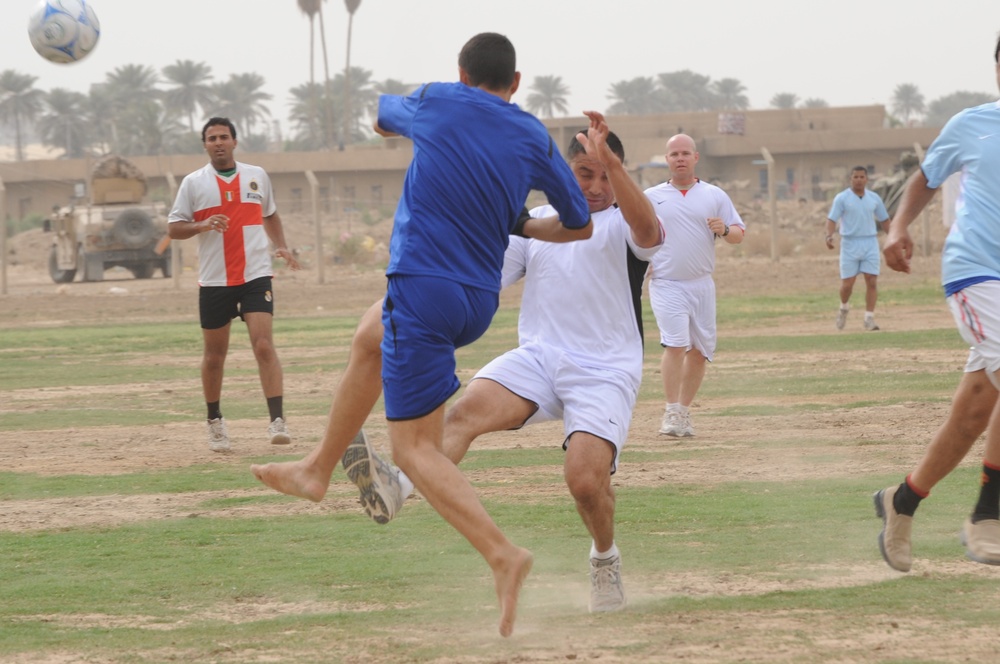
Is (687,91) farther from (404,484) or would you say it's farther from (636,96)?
(404,484)

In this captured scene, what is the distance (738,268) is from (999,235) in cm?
2732

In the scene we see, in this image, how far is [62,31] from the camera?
1191 cm

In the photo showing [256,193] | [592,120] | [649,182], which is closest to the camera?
[592,120]

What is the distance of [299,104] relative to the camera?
117m

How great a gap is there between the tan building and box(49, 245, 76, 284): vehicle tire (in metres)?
24.2

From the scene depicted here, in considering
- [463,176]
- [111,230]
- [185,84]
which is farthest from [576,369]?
[185,84]

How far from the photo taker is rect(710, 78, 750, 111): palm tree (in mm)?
150875

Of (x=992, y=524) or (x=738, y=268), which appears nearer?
(x=992, y=524)

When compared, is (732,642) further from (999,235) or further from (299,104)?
(299,104)

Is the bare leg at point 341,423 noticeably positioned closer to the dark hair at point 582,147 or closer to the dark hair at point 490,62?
the dark hair at point 490,62

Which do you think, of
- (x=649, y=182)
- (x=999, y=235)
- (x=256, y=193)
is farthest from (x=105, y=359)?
(x=649, y=182)

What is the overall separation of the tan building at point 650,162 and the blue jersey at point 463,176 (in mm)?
57030

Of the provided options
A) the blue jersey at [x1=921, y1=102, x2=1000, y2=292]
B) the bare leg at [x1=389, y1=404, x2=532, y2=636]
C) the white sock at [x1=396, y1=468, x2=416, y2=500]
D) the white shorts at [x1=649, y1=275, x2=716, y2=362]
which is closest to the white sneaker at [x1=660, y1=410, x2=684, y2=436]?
the white shorts at [x1=649, y1=275, x2=716, y2=362]

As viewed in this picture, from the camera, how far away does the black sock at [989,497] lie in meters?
5.80
